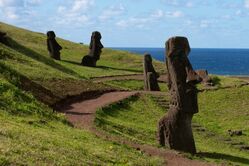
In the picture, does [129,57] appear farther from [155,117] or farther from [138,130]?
[138,130]

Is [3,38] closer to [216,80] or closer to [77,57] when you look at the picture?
[77,57]

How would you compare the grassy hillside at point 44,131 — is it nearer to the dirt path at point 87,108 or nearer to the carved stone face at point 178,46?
the dirt path at point 87,108

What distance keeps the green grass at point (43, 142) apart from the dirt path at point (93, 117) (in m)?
1.40

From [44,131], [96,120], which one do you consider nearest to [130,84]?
[96,120]

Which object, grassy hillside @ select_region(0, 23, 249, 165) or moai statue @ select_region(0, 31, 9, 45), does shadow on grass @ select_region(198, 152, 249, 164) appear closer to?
grassy hillside @ select_region(0, 23, 249, 165)

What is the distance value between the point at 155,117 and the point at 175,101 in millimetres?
11188

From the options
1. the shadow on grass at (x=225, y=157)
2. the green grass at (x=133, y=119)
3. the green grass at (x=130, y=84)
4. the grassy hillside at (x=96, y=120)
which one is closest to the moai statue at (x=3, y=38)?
the grassy hillside at (x=96, y=120)

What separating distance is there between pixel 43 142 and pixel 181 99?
1017 centimetres

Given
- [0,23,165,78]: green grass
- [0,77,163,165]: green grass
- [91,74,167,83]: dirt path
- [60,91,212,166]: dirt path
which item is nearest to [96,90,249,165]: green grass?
[60,91,212,166]: dirt path

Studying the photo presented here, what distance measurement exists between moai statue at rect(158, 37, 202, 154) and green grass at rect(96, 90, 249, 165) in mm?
1028

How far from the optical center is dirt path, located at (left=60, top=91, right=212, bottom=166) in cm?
2258

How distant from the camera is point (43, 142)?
16.6 metres

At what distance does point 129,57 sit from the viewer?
73562 mm

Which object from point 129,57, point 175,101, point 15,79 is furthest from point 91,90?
point 129,57
